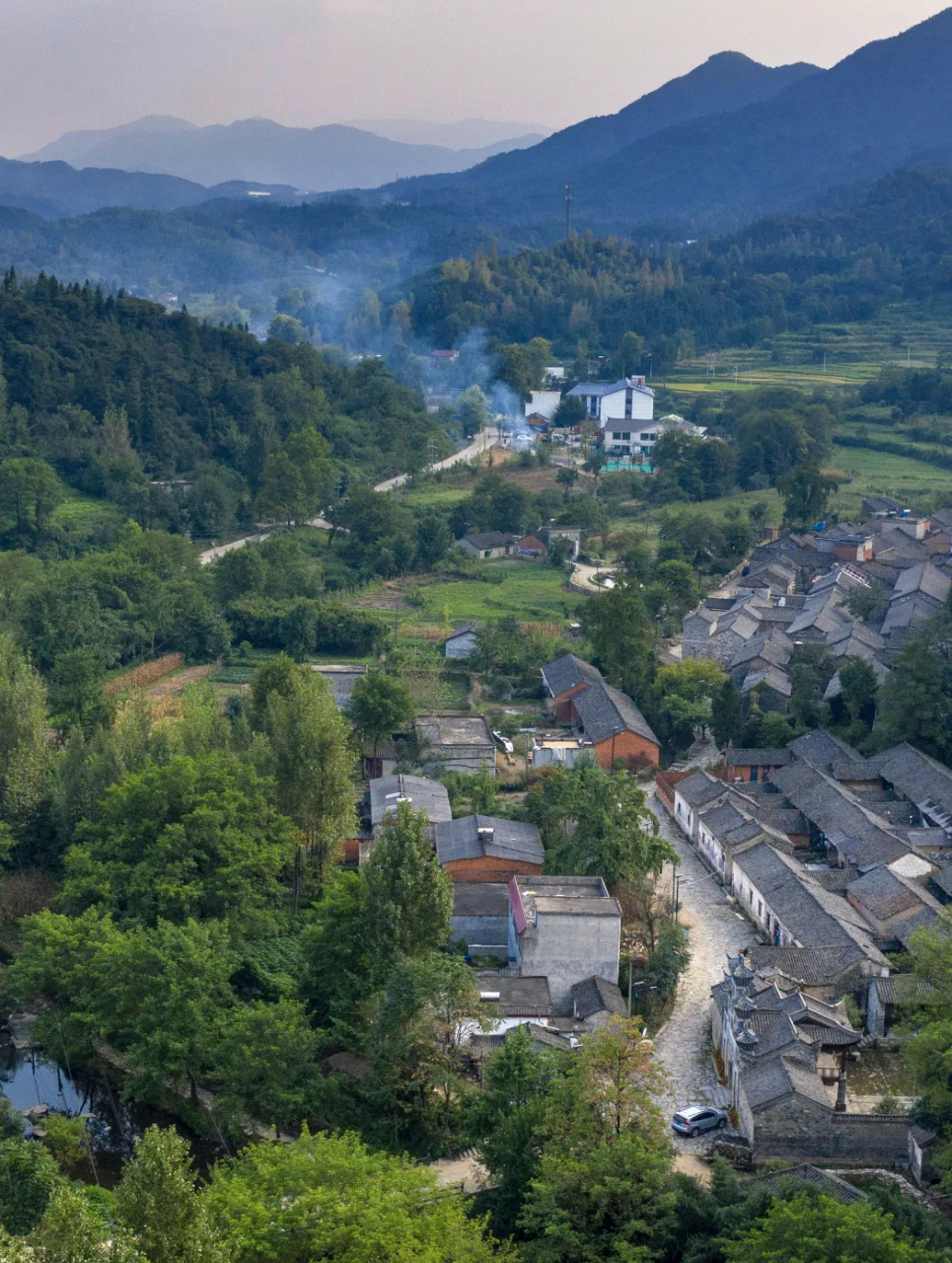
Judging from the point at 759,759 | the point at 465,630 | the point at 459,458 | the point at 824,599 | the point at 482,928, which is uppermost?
the point at 459,458


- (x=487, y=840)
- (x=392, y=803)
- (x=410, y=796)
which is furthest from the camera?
(x=410, y=796)

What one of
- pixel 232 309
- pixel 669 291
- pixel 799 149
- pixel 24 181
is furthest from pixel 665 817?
pixel 24 181

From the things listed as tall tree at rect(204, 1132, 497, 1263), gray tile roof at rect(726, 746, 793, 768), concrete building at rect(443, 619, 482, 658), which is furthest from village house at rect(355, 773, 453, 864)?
tall tree at rect(204, 1132, 497, 1263)

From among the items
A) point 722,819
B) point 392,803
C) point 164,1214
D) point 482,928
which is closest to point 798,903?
point 722,819

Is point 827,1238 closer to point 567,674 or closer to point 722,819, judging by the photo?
point 722,819

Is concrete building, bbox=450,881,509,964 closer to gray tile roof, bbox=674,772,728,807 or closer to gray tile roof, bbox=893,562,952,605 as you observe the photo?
gray tile roof, bbox=674,772,728,807

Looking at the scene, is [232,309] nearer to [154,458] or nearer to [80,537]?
[154,458]
